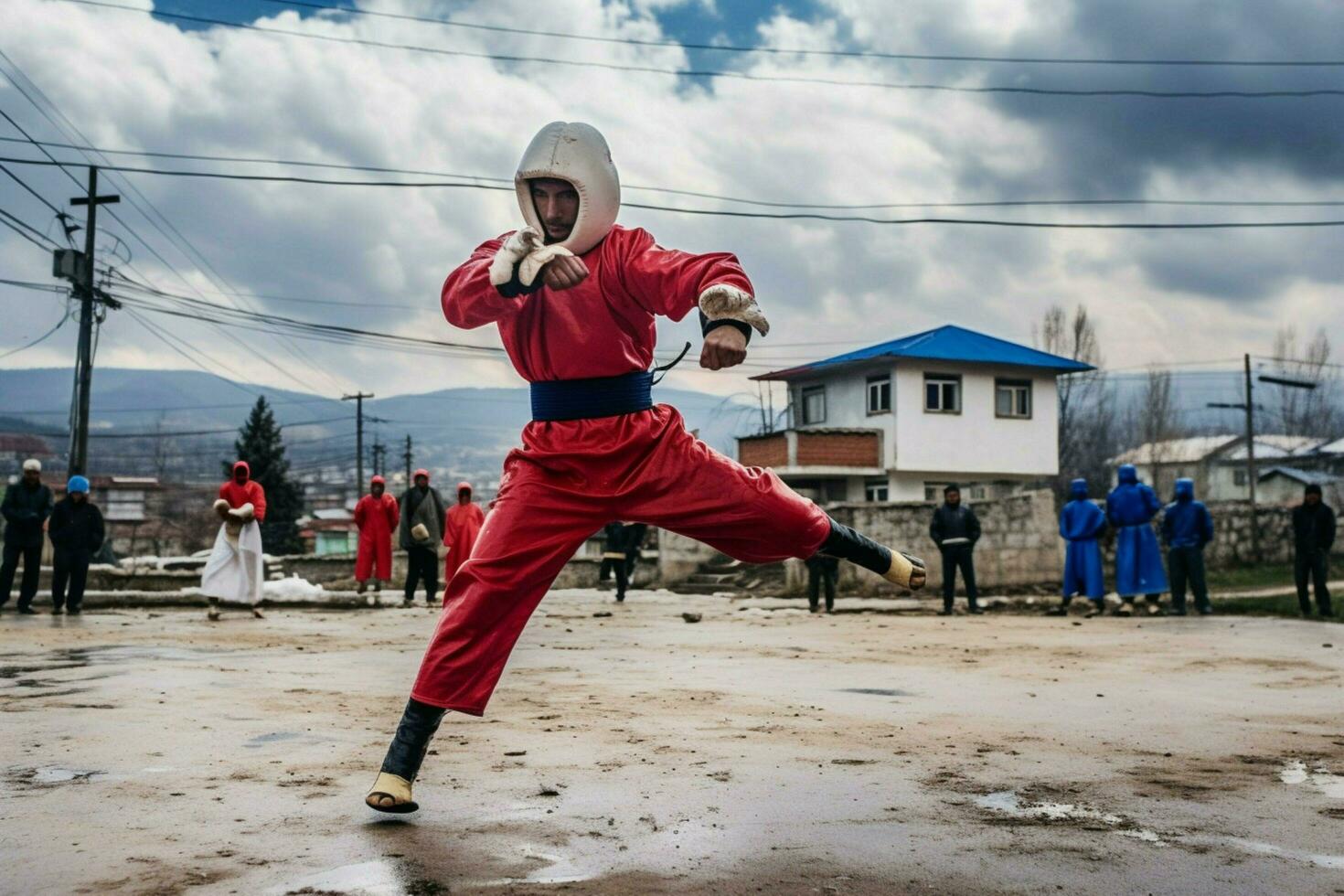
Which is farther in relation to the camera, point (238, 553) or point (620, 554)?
point (620, 554)

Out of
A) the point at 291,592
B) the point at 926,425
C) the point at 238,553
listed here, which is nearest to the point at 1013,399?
the point at 926,425

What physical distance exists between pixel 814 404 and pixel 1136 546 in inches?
1072

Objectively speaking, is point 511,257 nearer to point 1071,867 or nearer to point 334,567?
point 1071,867

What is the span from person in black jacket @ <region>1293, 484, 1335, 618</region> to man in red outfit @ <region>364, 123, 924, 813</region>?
13.5 metres

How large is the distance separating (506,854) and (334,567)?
30259 mm

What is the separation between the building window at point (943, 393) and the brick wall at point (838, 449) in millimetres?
2154

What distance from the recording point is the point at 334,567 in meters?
32.4

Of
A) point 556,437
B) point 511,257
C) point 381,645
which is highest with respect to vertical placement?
point 511,257

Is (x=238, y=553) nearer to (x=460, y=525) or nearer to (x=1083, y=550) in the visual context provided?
(x=460, y=525)

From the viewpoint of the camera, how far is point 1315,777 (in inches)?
180

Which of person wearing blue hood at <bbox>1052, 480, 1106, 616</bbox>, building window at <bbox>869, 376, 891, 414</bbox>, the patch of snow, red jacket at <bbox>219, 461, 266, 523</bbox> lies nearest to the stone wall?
person wearing blue hood at <bbox>1052, 480, 1106, 616</bbox>

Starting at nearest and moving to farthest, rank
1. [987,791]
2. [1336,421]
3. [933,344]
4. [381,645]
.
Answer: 1. [987,791]
2. [381,645]
3. [933,344]
4. [1336,421]

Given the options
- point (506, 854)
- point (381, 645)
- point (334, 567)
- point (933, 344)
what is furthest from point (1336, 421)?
point (506, 854)

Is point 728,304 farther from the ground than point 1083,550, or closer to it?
farther from the ground
